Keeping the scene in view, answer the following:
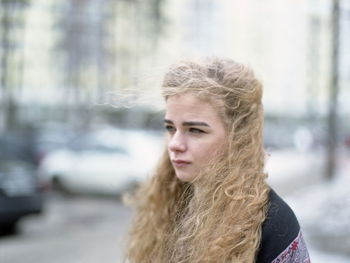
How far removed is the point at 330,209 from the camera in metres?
7.56

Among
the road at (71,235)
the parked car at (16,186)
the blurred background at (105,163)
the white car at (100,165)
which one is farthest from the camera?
the white car at (100,165)

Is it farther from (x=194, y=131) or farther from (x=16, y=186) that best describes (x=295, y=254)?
(x=16, y=186)

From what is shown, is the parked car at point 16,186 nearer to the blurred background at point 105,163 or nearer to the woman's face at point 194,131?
the blurred background at point 105,163

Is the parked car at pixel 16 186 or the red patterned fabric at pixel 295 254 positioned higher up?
the red patterned fabric at pixel 295 254

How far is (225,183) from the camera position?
1.73 metres

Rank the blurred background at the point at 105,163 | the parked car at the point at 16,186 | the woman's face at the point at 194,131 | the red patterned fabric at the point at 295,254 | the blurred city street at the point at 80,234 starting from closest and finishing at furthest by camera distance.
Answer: the red patterned fabric at the point at 295,254 → the woman's face at the point at 194,131 → the blurred background at the point at 105,163 → the blurred city street at the point at 80,234 → the parked car at the point at 16,186

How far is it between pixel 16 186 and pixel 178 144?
698 cm

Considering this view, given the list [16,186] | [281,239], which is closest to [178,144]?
[281,239]

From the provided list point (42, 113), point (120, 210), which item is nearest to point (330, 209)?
point (120, 210)

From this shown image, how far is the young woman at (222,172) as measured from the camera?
1.62 m

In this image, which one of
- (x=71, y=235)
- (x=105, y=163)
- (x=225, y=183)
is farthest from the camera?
(x=105, y=163)

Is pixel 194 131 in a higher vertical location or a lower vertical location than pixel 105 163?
higher

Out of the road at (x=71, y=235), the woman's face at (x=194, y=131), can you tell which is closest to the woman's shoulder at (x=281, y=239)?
the woman's face at (x=194, y=131)

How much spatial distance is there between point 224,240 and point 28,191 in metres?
7.34
